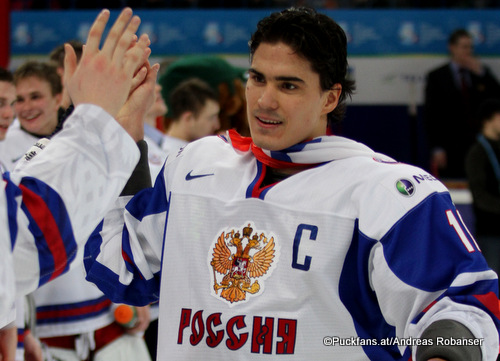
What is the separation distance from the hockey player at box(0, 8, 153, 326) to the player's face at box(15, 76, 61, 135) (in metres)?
2.63

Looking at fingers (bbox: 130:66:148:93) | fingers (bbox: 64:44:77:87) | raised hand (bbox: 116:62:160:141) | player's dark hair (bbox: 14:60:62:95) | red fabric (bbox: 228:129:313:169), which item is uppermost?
fingers (bbox: 64:44:77:87)

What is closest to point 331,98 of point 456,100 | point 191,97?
point 191,97

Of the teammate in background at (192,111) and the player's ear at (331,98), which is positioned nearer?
the player's ear at (331,98)

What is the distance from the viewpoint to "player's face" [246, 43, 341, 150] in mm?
2189

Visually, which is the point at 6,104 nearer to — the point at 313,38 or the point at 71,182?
the point at 313,38

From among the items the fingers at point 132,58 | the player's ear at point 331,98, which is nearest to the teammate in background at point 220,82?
the player's ear at point 331,98

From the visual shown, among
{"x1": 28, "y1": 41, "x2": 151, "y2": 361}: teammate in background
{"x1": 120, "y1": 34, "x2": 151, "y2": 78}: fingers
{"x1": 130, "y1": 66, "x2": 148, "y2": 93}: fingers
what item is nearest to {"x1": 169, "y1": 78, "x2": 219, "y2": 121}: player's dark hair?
{"x1": 28, "y1": 41, "x2": 151, "y2": 361}: teammate in background

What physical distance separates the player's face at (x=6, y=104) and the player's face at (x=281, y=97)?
5.94 feet

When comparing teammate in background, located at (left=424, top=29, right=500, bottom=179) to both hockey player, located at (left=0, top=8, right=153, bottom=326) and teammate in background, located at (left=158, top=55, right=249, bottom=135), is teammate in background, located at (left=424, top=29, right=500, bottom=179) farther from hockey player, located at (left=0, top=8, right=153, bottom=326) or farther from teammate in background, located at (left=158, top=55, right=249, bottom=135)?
hockey player, located at (left=0, top=8, right=153, bottom=326)

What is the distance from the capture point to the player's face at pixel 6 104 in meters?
3.66

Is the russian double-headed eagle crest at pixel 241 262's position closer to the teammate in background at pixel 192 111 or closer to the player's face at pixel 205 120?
the teammate in background at pixel 192 111

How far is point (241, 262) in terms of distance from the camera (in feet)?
6.95

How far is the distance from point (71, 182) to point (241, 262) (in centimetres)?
76

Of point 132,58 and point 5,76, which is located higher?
point 132,58
